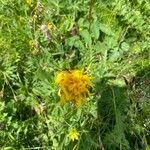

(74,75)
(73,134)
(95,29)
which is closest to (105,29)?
(95,29)

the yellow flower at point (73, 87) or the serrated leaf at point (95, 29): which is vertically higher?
the serrated leaf at point (95, 29)

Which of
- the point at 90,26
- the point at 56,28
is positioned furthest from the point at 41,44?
the point at 90,26

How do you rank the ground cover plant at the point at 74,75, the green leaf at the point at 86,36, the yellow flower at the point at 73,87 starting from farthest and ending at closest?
the green leaf at the point at 86,36, the ground cover plant at the point at 74,75, the yellow flower at the point at 73,87

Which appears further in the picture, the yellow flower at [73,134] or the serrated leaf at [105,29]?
the serrated leaf at [105,29]

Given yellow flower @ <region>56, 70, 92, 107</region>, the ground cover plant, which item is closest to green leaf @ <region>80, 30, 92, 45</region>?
the ground cover plant

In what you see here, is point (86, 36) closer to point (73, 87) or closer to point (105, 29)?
point (105, 29)

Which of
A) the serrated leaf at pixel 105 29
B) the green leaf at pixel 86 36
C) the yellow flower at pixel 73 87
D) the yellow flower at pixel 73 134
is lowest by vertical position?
the yellow flower at pixel 73 134

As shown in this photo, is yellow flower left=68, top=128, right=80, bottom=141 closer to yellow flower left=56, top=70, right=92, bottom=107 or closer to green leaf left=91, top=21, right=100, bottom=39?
yellow flower left=56, top=70, right=92, bottom=107

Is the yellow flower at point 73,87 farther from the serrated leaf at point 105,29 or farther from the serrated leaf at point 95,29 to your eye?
the serrated leaf at point 105,29

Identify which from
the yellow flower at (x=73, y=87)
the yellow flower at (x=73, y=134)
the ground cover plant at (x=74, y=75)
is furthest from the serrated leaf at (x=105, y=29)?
the yellow flower at (x=73, y=134)
